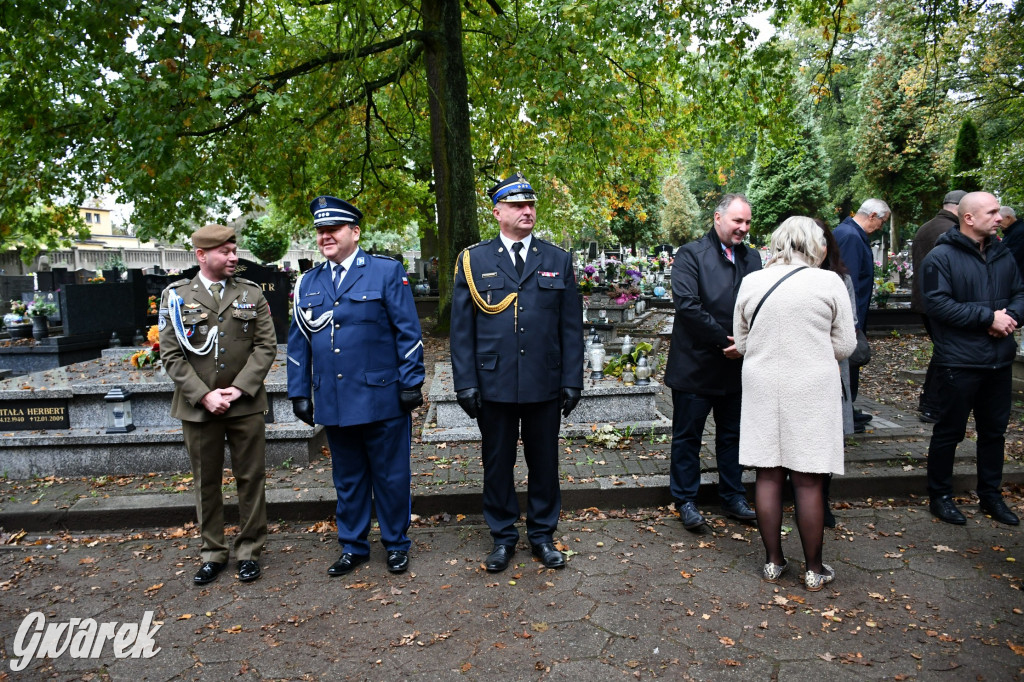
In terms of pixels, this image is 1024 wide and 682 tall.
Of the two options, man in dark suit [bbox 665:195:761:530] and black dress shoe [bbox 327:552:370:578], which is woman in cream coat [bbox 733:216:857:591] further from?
black dress shoe [bbox 327:552:370:578]

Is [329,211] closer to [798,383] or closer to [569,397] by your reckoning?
[569,397]

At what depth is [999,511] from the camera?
15.3 ft

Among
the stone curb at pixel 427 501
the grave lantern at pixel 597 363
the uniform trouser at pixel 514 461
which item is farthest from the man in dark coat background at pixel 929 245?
the uniform trouser at pixel 514 461

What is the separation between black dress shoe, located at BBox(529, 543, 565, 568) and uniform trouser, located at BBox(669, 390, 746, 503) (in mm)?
1101

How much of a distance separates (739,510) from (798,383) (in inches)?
58.5

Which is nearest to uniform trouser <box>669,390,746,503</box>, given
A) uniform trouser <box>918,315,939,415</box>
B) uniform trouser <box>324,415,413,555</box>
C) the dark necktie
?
the dark necktie

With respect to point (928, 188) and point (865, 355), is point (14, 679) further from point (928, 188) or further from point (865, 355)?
point (928, 188)

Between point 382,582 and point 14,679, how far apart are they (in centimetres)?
179

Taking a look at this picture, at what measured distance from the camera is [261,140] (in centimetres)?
1212

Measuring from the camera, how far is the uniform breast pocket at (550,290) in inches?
162

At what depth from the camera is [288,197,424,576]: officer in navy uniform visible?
4133mm

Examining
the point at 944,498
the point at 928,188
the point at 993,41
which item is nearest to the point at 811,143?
the point at 928,188

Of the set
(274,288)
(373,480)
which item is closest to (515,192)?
(373,480)

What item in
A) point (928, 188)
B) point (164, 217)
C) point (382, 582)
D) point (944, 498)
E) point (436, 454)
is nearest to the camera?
point (382, 582)
